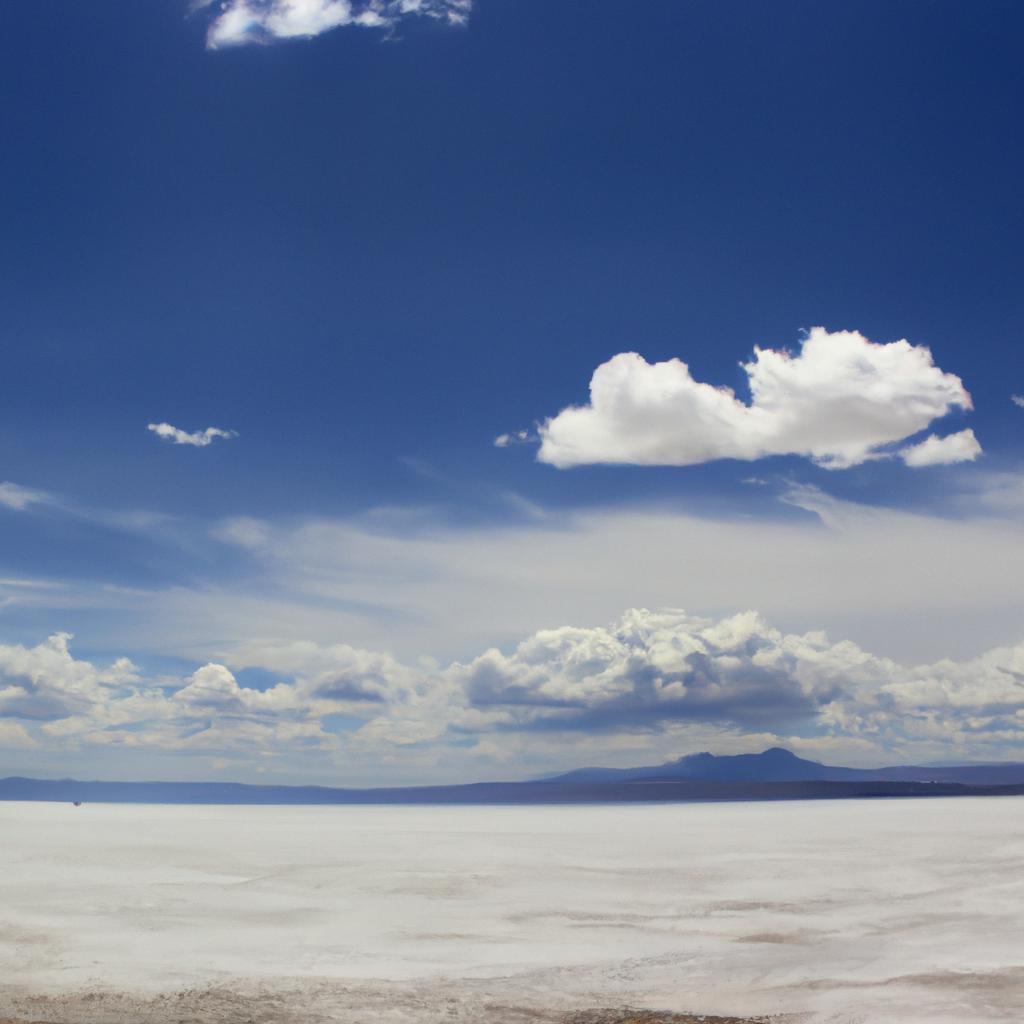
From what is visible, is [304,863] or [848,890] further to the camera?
[304,863]

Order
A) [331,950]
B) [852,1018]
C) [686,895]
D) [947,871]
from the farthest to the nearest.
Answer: [947,871] → [686,895] → [331,950] → [852,1018]

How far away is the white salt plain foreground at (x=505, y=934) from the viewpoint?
17.9 m

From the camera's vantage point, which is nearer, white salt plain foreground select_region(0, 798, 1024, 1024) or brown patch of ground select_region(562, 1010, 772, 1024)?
brown patch of ground select_region(562, 1010, 772, 1024)

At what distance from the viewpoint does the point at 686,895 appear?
3142cm

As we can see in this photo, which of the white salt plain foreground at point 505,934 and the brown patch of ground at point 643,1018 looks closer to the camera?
the brown patch of ground at point 643,1018

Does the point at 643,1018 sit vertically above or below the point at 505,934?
above

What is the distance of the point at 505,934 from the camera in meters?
24.6

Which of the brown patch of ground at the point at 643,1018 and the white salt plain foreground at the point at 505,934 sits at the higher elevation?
the brown patch of ground at the point at 643,1018

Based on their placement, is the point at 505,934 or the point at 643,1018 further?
the point at 505,934

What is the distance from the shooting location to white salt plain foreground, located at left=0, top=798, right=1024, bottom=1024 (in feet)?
58.7

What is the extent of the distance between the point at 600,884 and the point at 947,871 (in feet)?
41.9

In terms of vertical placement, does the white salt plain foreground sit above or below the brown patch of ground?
below

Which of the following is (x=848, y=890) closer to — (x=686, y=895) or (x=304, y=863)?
(x=686, y=895)

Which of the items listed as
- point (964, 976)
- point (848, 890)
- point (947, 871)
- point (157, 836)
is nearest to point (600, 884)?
point (848, 890)
